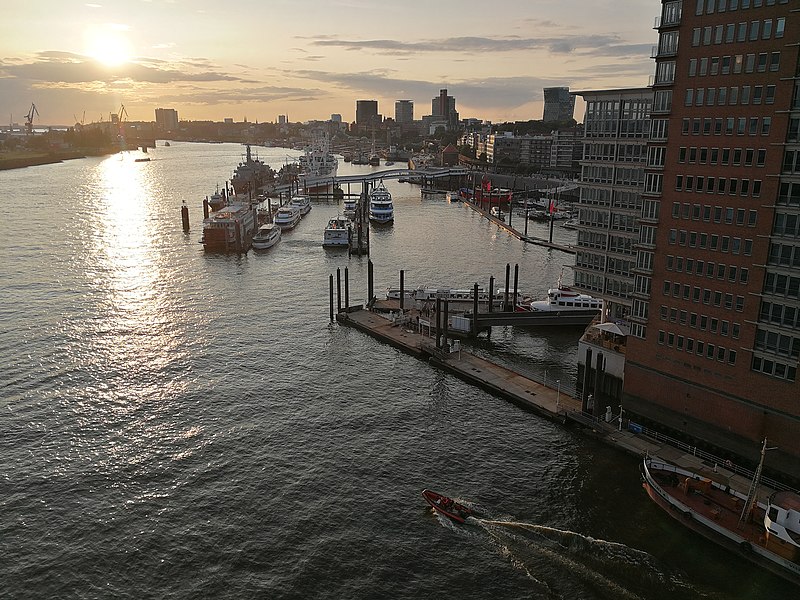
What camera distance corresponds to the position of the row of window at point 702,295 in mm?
42653

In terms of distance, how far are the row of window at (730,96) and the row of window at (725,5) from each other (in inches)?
190

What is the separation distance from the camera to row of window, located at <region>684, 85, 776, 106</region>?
39.4 meters

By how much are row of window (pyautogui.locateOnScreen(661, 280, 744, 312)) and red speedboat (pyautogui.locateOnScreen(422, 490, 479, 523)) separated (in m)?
21.9

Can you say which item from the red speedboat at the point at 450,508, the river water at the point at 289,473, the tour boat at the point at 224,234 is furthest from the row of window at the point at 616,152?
the tour boat at the point at 224,234

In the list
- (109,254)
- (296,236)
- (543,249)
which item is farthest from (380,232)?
(109,254)

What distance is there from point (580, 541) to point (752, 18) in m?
34.1

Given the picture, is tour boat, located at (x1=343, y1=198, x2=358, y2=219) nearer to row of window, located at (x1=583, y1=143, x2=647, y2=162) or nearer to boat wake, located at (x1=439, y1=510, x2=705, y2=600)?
row of window, located at (x1=583, y1=143, x2=647, y2=162)

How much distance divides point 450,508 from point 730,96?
32.2 m

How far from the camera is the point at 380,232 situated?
147250 mm

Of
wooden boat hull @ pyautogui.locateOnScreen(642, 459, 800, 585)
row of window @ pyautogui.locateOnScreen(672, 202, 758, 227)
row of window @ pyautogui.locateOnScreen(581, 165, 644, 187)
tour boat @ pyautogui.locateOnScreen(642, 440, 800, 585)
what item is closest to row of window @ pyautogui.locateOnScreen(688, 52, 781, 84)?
row of window @ pyautogui.locateOnScreen(672, 202, 758, 227)

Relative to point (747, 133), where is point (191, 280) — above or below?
below

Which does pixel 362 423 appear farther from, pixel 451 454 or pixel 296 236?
pixel 296 236

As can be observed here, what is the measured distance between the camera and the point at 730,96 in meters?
41.0

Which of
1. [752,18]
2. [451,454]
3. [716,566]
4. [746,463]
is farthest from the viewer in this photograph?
[451,454]
